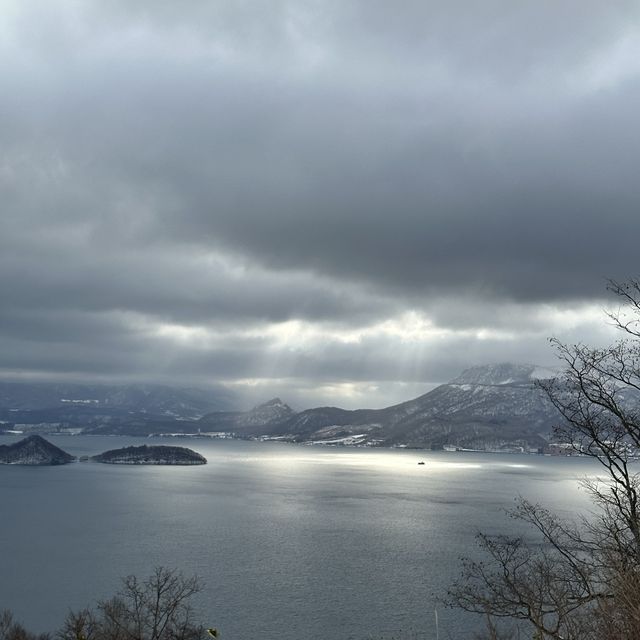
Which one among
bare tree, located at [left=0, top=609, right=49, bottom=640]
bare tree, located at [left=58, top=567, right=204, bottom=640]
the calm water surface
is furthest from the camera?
the calm water surface

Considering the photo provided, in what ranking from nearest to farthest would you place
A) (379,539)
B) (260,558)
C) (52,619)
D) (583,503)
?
(52,619) < (260,558) < (379,539) < (583,503)

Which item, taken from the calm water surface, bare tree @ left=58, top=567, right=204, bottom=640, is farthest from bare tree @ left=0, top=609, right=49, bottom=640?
the calm water surface

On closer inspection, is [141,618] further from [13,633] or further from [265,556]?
[265,556]

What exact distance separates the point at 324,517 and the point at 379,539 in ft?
114

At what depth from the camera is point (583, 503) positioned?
183 meters

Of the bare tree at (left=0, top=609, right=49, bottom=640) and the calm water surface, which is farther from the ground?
the bare tree at (left=0, top=609, right=49, bottom=640)

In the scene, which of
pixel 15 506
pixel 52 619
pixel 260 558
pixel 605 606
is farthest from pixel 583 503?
pixel 605 606

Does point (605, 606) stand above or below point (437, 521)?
above

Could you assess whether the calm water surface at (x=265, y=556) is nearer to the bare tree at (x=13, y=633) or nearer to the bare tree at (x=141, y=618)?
the bare tree at (x=141, y=618)

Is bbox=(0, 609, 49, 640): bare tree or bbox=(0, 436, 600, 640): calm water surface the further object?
bbox=(0, 436, 600, 640): calm water surface

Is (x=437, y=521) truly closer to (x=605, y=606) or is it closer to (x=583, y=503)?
(x=583, y=503)

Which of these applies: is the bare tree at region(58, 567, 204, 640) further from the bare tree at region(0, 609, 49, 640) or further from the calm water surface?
the calm water surface

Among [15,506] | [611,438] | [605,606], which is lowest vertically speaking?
[15,506]

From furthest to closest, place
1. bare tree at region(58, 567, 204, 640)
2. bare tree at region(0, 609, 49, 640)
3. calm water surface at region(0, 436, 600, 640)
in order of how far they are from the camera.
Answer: calm water surface at region(0, 436, 600, 640), bare tree at region(0, 609, 49, 640), bare tree at region(58, 567, 204, 640)
